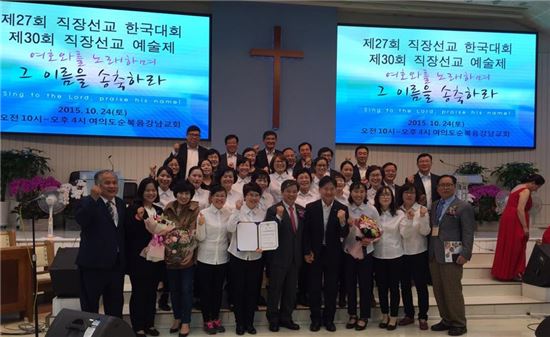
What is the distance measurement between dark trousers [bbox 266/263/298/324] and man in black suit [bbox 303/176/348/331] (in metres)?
0.17

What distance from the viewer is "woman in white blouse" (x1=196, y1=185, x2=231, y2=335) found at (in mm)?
4309

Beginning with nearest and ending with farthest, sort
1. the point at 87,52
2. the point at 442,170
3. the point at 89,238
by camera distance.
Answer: the point at 89,238, the point at 87,52, the point at 442,170

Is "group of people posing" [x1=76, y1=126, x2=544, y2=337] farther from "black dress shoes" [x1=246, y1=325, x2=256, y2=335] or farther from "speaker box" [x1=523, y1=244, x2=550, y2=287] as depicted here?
"speaker box" [x1=523, y1=244, x2=550, y2=287]

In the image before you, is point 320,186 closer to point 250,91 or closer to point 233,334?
point 233,334

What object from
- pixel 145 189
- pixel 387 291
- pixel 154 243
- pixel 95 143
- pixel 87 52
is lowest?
pixel 387 291

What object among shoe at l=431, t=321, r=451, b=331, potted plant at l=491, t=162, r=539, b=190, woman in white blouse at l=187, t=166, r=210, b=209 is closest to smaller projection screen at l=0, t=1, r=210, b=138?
woman in white blouse at l=187, t=166, r=210, b=209

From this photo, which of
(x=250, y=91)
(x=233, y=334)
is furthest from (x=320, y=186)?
(x=250, y=91)

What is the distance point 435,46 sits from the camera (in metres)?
8.34

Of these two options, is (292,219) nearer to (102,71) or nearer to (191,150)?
(191,150)

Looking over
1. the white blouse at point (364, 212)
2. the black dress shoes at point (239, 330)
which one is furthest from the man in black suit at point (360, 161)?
the black dress shoes at point (239, 330)

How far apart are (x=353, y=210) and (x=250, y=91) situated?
11.9 feet

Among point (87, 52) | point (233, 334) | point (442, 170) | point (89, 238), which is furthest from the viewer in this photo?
point (442, 170)

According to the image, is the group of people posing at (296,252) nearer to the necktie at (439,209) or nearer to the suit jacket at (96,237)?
the necktie at (439,209)

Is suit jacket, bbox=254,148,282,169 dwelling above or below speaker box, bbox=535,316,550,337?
above
